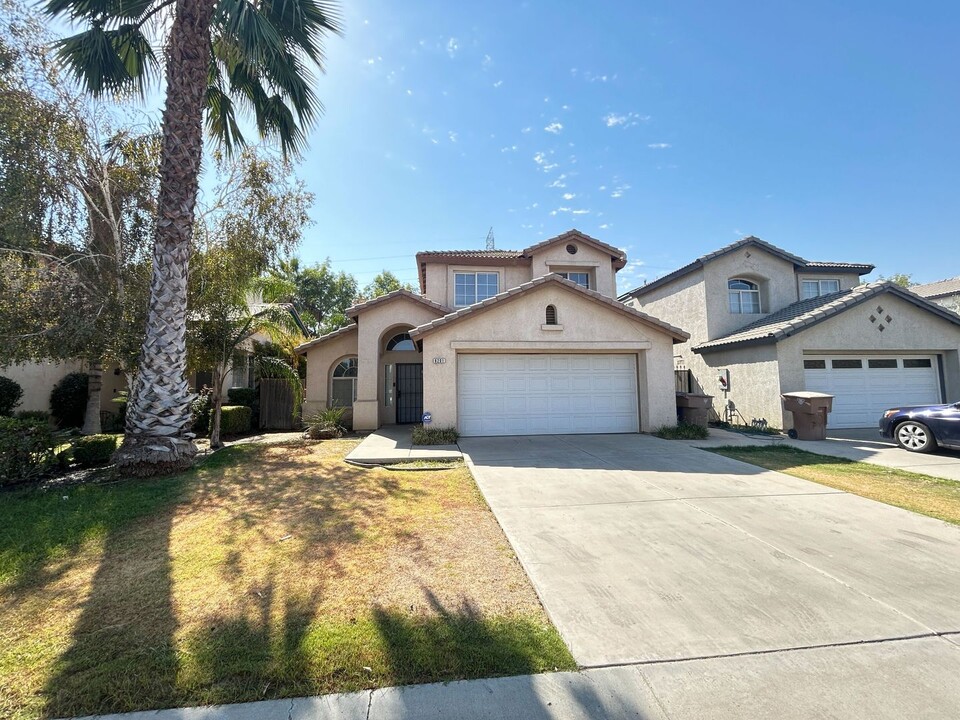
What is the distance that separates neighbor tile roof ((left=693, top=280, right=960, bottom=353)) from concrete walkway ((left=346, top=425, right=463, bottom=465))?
10313mm

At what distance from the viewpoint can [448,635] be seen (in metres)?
3.07

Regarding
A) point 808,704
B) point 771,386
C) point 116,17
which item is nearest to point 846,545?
point 808,704

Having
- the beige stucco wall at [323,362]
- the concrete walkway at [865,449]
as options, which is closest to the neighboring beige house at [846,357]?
the concrete walkway at [865,449]

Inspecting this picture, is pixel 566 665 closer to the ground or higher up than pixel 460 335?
closer to the ground

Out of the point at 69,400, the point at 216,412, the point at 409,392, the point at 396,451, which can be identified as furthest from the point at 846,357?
the point at 69,400

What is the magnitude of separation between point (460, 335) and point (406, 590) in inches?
333

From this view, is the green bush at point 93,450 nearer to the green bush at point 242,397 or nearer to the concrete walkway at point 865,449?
the green bush at point 242,397

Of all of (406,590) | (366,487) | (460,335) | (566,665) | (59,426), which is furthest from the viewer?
(59,426)

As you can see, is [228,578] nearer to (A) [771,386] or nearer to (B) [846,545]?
(B) [846,545]

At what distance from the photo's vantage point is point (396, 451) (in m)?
9.57

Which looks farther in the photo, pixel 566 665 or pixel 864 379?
pixel 864 379

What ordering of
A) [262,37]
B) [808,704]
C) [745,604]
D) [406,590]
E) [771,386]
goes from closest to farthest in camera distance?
[808,704] → [745,604] → [406,590] → [262,37] → [771,386]

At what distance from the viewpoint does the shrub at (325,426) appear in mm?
12836

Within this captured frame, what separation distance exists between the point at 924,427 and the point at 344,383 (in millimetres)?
16654
